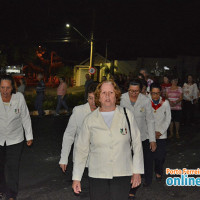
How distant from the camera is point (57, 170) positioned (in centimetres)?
723

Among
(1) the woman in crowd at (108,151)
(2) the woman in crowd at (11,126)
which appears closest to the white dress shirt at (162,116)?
(2) the woman in crowd at (11,126)

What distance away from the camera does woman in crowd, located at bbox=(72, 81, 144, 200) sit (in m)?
3.53

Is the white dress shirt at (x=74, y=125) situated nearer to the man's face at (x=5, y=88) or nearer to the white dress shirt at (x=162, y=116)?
the man's face at (x=5, y=88)

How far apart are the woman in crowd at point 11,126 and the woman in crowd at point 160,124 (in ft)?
8.12

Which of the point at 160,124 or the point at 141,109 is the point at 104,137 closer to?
the point at 141,109

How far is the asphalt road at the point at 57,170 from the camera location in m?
5.70

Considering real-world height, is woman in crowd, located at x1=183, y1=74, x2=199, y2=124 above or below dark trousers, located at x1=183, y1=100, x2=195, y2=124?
above

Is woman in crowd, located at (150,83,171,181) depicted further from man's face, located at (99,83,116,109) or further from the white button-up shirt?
man's face, located at (99,83,116,109)

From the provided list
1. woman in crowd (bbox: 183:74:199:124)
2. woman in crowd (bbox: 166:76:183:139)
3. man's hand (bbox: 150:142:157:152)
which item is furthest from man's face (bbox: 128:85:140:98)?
woman in crowd (bbox: 183:74:199:124)

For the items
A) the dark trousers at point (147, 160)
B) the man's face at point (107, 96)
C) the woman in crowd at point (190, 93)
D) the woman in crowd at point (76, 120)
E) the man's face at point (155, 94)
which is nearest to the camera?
the man's face at point (107, 96)

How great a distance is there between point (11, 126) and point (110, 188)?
7.01ft

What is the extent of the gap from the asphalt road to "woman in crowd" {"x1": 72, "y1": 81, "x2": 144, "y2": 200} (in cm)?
210

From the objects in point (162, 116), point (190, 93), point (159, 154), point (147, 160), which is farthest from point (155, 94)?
point (190, 93)

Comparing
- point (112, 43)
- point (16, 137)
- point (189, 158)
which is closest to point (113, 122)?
point (16, 137)
